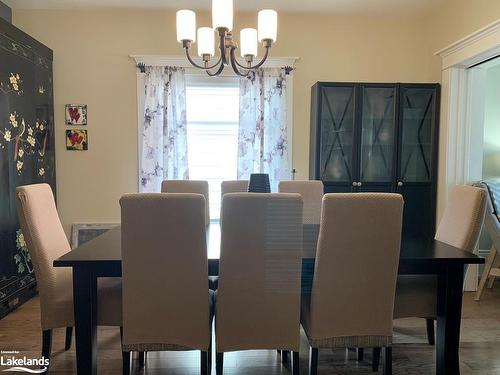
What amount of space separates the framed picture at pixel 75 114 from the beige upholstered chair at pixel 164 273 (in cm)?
252

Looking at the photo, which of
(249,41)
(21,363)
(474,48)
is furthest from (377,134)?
(21,363)

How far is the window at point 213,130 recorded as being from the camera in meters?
3.78

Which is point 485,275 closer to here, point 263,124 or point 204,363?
point 263,124

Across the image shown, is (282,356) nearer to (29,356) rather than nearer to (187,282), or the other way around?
(187,282)

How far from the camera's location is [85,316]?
5.73ft

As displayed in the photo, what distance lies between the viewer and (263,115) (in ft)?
12.2

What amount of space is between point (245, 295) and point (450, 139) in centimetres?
266

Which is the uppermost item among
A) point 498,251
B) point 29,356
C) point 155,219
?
point 155,219

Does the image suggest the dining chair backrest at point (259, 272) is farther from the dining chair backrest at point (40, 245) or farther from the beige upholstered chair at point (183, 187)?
the beige upholstered chair at point (183, 187)

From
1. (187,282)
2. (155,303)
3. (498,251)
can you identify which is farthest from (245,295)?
(498,251)

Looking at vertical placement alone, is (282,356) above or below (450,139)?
below

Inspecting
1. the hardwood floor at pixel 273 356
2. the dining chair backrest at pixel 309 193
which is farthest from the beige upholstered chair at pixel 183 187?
the hardwood floor at pixel 273 356

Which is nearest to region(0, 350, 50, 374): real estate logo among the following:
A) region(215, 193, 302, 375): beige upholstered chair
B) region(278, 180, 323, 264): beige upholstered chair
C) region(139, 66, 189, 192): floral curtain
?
region(215, 193, 302, 375): beige upholstered chair

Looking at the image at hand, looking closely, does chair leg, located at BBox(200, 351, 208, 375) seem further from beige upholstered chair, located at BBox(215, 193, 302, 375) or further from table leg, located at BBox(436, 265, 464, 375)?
table leg, located at BBox(436, 265, 464, 375)
